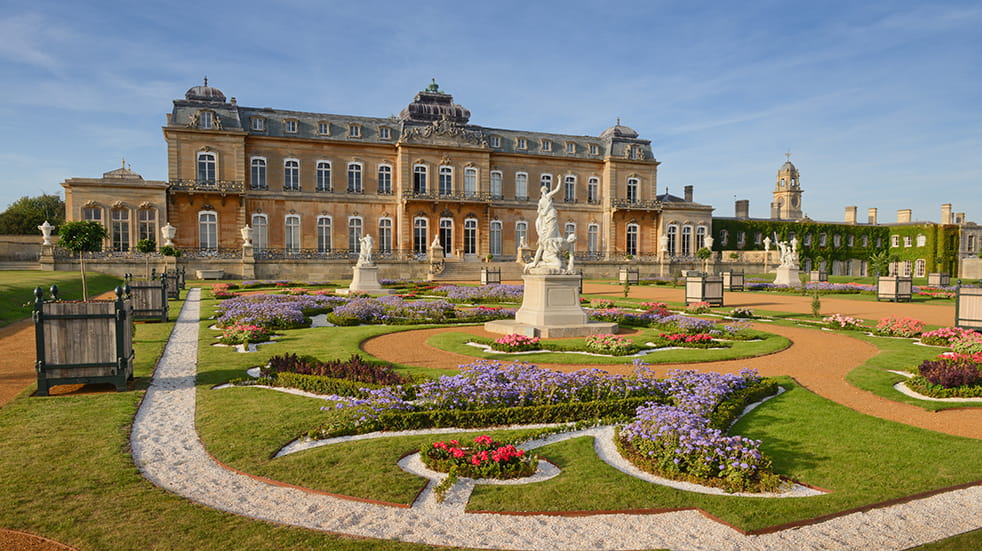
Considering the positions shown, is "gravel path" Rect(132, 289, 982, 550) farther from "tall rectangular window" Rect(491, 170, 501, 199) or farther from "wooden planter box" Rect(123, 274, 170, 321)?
"tall rectangular window" Rect(491, 170, 501, 199)

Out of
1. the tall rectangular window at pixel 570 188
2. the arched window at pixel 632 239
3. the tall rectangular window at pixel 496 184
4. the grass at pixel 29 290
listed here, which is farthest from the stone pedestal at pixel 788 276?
the grass at pixel 29 290

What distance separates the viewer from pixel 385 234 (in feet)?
162

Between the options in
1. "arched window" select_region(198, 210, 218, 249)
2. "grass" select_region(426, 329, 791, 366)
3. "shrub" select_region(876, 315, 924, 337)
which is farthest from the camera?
"arched window" select_region(198, 210, 218, 249)

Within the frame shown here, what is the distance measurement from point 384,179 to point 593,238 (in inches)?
782

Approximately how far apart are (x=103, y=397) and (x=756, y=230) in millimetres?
63509

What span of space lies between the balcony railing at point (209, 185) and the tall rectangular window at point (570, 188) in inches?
1071

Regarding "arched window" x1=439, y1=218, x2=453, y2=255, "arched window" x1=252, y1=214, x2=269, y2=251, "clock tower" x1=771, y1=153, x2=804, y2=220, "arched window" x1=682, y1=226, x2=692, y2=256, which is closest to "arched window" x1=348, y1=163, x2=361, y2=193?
"arched window" x1=252, y1=214, x2=269, y2=251

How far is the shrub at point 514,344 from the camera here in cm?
1320

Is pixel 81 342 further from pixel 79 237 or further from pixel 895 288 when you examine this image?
pixel 895 288

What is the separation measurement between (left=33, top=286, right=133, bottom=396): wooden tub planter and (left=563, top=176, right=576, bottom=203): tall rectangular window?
47.5 metres

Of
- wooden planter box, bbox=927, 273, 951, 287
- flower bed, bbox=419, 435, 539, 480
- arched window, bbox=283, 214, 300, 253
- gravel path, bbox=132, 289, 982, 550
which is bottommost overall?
gravel path, bbox=132, 289, 982, 550

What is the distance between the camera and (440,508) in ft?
17.2

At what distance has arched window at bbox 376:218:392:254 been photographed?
1940 inches

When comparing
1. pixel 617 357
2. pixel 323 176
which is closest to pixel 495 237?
Answer: pixel 323 176
